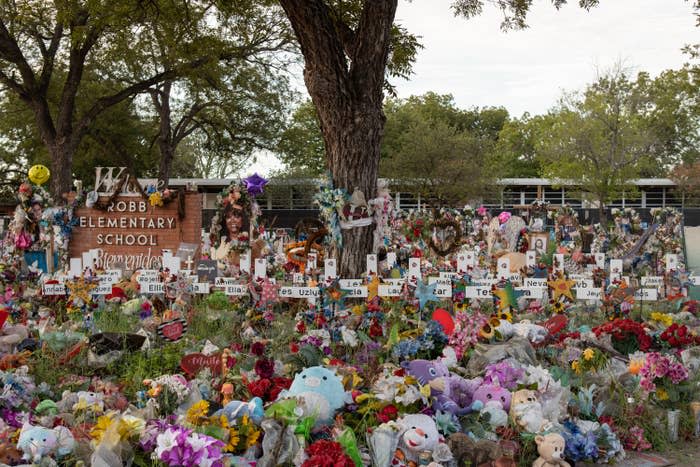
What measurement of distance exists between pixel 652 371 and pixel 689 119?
175 ft

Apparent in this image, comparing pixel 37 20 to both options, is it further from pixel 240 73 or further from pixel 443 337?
pixel 443 337

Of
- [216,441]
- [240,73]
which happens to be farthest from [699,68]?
[216,441]

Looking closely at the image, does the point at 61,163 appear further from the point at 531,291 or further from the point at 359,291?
the point at 531,291

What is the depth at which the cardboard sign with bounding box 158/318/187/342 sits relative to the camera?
6.45 m

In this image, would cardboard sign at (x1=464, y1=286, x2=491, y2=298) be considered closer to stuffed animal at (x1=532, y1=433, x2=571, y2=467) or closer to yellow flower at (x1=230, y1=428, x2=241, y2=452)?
stuffed animal at (x1=532, y1=433, x2=571, y2=467)

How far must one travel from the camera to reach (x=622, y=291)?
27.4 ft

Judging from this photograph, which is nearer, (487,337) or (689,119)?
(487,337)

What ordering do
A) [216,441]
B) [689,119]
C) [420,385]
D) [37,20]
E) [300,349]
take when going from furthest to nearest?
1. [689,119]
2. [37,20]
3. [300,349]
4. [420,385]
5. [216,441]

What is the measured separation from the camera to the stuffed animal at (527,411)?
4.77m

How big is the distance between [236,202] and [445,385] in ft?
22.7

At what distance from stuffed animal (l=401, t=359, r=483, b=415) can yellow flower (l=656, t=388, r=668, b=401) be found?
57.1 inches

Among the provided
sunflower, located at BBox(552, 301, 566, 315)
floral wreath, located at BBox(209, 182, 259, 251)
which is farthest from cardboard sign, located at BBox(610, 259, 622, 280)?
floral wreath, located at BBox(209, 182, 259, 251)

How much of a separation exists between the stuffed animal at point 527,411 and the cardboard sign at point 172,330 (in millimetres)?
2961

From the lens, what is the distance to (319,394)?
4613 millimetres
